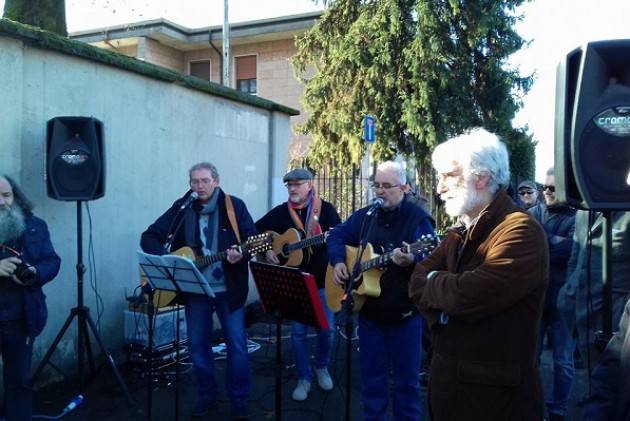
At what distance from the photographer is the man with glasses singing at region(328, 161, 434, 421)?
3.53 meters

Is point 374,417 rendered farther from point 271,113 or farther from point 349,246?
point 271,113

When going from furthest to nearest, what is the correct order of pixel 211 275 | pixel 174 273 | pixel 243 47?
pixel 243 47, pixel 211 275, pixel 174 273

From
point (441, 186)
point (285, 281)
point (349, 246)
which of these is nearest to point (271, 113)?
point (349, 246)

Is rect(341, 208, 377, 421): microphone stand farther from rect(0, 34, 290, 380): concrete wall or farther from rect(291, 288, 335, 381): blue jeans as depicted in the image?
rect(0, 34, 290, 380): concrete wall

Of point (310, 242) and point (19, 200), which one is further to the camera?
point (310, 242)

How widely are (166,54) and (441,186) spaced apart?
59.8 feet

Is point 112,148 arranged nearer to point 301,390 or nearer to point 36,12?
point 36,12

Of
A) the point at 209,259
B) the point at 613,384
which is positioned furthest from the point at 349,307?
the point at 613,384

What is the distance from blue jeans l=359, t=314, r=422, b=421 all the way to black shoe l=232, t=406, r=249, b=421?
1.10 meters

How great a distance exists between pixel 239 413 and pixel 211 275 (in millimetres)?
1076

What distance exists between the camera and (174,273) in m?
3.94

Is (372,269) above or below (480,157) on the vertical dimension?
below

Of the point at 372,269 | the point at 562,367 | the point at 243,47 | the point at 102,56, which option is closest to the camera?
the point at 372,269

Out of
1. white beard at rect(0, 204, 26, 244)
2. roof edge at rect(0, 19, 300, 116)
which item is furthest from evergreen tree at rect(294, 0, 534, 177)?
white beard at rect(0, 204, 26, 244)
